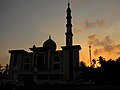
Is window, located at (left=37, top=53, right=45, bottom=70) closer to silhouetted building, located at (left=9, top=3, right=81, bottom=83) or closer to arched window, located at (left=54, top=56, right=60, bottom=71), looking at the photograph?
silhouetted building, located at (left=9, top=3, right=81, bottom=83)

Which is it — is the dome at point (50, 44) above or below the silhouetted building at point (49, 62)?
above

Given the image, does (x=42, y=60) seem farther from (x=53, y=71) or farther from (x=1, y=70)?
(x=1, y=70)

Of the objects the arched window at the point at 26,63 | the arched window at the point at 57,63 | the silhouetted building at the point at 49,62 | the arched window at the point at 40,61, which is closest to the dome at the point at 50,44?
the silhouetted building at the point at 49,62

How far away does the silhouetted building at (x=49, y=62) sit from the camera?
55.9 m

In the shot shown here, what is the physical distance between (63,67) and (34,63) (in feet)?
28.5

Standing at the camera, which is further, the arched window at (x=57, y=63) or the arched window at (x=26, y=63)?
the arched window at (x=26, y=63)

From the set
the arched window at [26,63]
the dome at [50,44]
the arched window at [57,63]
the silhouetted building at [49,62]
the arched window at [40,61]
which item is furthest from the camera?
the dome at [50,44]

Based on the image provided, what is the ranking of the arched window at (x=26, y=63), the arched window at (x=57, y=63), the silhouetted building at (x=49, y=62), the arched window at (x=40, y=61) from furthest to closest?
1. the arched window at (x=26, y=63)
2. the arched window at (x=40, y=61)
3. the arched window at (x=57, y=63)
4. the silhouetted building at (x=49, y=62)

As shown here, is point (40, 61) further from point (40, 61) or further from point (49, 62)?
point (49, 62)

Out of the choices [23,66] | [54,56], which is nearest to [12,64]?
[23,66]

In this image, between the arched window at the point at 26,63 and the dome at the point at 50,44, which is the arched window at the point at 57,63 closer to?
the dome at the point at 50,44

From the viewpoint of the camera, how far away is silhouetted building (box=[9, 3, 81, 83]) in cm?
5594

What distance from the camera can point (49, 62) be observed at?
58.2m

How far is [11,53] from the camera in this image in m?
62.4
